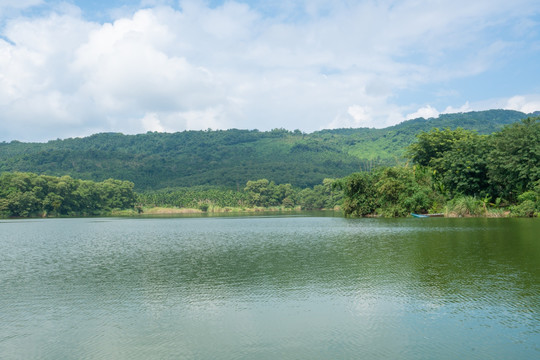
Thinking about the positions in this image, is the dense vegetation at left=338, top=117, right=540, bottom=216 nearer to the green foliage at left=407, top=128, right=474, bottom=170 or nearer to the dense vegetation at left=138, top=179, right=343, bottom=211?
the green foliage at left=407, top=128, right=474, bottom=170

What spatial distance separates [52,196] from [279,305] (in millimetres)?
120283

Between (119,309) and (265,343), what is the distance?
5573 millimetres

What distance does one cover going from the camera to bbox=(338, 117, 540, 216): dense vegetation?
52281 mm

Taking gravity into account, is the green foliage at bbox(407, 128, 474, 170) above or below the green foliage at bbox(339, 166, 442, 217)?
above

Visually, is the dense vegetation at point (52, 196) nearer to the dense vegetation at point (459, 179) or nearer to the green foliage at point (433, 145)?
the dense vegetation at point (459, 179)

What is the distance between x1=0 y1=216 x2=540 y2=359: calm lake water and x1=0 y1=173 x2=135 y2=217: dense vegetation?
99.9 metres

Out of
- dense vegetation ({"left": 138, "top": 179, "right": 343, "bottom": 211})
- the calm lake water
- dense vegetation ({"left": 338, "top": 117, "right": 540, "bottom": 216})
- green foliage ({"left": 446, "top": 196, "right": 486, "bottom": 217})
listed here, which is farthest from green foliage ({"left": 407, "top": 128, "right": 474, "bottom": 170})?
dense vegetation ({"left": 138, "top": 179, "right": 343, "bottom": 211})

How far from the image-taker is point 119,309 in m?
13.3

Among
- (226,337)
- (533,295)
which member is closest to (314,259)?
(533,295)

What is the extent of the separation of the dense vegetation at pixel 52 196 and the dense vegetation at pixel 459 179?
8496 centimetres

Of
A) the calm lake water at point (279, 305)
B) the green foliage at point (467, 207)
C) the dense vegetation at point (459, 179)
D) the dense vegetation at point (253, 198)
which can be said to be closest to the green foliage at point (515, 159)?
the dense vegetation at point (459, 179)

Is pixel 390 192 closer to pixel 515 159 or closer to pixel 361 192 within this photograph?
pixel 361 192

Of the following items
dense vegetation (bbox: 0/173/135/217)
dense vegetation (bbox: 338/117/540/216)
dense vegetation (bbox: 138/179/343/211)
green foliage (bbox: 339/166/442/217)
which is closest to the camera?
dense vegetation (bbox: 338/117/540/216)

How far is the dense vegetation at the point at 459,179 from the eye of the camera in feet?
172
